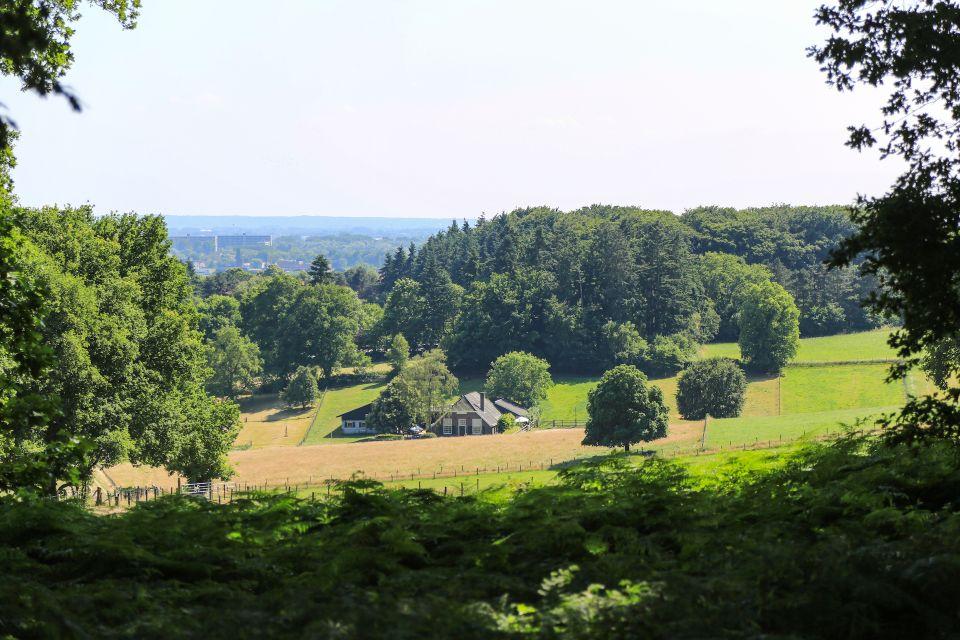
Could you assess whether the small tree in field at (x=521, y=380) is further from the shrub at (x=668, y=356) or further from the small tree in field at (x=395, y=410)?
the shrub at (x=668, y=356)

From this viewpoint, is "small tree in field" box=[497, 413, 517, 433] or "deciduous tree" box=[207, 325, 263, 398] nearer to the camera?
"small tree in field" box=[497, 413, 517, 433]

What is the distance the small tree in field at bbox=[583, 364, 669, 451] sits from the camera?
3108 inches

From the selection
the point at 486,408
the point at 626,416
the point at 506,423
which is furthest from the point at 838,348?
the point at 626,416

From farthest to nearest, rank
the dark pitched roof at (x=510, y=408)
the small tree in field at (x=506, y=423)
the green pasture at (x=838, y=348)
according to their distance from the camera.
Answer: the green pasture at (x=838, y=348)
the dark pitched roof at (x=510, y=408)
the small tree in field at (x=506, y=423)

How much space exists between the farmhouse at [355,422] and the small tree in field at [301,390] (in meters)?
11.4

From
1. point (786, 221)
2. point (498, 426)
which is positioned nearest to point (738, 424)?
point (498, 426)

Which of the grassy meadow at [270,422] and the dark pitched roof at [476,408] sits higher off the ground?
the dark pitched roof at [476,408]

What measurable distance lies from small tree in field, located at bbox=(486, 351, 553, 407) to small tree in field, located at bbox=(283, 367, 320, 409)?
23.6 m

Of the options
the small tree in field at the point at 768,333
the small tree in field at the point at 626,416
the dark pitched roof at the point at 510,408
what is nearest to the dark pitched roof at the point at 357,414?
the dark pitched roof at the point at 510,408

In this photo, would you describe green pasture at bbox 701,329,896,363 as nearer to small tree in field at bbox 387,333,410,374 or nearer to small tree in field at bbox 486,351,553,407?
small tree in field at bbox 486,351,553,407

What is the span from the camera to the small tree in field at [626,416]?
78938 millimetres

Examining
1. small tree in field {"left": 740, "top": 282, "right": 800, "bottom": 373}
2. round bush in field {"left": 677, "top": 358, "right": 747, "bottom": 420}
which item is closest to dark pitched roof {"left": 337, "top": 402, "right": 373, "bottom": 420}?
round bush in field {"left": 677, "top": 358, "right": 747, "bottom": 420}

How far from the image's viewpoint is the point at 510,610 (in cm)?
757

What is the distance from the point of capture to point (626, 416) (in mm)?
79500
